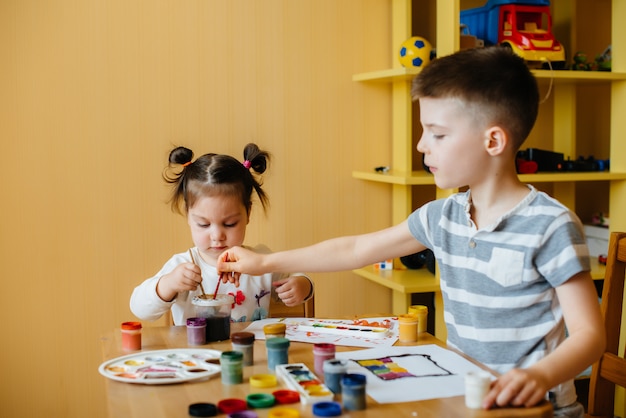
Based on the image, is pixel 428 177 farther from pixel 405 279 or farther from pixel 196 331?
pixel 196 331

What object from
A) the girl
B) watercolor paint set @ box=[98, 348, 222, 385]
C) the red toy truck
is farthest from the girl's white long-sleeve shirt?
the red toy truck

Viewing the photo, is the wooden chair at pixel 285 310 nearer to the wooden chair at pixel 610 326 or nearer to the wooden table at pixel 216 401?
the wooden table at pixel 216 401

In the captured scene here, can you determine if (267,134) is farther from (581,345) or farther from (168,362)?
(581,345)

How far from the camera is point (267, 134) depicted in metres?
2.57

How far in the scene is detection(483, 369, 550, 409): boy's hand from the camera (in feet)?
3.55

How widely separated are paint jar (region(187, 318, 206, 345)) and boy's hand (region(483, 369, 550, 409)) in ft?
1.90

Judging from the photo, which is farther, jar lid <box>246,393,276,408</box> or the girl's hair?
the girl's hair

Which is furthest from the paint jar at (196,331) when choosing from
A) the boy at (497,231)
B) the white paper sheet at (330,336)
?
the boy at (497,231)

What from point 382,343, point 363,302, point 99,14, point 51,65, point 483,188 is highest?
point 99,14

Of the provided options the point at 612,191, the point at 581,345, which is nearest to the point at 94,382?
the point at 581,345

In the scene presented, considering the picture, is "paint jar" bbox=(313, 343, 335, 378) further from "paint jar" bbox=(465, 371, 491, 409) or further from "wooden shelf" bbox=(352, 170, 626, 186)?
"wooden shelf" bbox=(352, 170, 626, 186)

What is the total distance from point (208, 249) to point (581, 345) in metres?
1.02

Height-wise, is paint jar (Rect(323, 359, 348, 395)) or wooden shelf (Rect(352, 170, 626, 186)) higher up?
wooden shelf (Rect(352, 170, 626, 186))

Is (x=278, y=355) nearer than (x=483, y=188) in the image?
Yes
